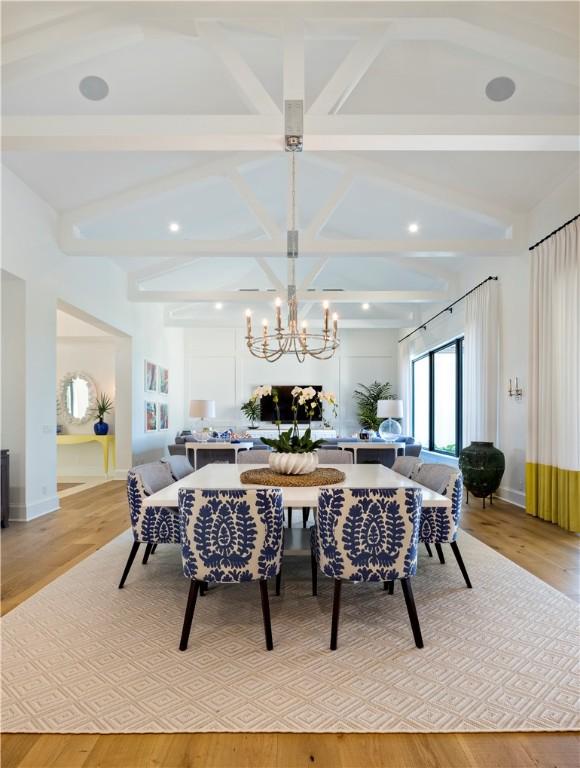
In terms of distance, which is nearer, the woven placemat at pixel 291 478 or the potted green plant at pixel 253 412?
the woven placemat at pixel 291 478

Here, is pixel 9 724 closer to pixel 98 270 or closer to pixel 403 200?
pixel 98 270

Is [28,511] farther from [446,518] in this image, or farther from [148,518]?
[446,518]

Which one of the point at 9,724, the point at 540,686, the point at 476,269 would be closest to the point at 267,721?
the point at 9,724

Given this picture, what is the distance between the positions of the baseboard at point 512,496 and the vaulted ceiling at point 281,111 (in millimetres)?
2730

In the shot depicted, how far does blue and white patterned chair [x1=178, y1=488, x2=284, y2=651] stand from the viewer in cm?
213

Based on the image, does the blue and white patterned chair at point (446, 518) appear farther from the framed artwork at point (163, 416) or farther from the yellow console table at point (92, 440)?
the framed artwork at point (163, 416)

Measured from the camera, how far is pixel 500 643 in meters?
2.26

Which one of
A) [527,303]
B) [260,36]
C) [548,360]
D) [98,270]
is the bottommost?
[548,360]

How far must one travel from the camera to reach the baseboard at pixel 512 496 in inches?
210

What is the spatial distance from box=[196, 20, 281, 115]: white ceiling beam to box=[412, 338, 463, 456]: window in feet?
17.4

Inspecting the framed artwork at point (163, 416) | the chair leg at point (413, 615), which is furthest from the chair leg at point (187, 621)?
the framed artwork at point (163, 416)

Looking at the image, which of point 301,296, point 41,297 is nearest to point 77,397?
point 41,297

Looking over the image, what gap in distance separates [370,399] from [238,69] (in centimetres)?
835

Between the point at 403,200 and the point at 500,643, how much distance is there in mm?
5296
